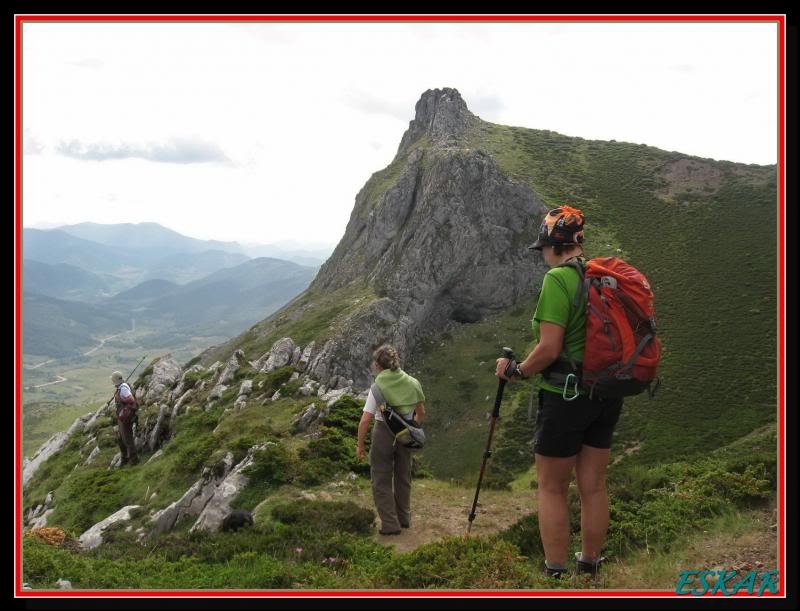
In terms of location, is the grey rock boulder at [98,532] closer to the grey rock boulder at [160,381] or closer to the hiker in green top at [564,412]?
the hiker in green top at [564,412]

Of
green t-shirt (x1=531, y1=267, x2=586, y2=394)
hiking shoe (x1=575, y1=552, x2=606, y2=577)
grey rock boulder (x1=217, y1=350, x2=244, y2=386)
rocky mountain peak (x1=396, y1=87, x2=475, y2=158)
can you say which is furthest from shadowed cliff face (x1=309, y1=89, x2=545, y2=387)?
green t-shirt (x1=531, y1=267, x2=586, y2=394)

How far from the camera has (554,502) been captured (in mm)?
5953

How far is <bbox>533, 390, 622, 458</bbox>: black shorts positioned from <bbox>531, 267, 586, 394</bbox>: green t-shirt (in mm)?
192

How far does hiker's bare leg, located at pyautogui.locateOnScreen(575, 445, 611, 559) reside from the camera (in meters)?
5.91

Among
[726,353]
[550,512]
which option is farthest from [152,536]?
[726,353]

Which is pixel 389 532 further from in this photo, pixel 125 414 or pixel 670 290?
pixel 670 290

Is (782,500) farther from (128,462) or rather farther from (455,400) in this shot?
(455,400)

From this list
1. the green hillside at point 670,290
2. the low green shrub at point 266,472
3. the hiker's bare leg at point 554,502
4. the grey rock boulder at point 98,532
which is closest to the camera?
the hiker's bare leg at point 554,502

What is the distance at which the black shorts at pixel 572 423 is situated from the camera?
18.4 feet

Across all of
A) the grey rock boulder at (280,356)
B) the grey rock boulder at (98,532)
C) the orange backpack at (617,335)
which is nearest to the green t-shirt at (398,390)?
the orange backpack at (617,335)

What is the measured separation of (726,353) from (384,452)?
44530 mm

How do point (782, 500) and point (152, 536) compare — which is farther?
point (152, 536)

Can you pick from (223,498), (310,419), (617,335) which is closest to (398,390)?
(617,335)

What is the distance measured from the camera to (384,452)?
970cm
